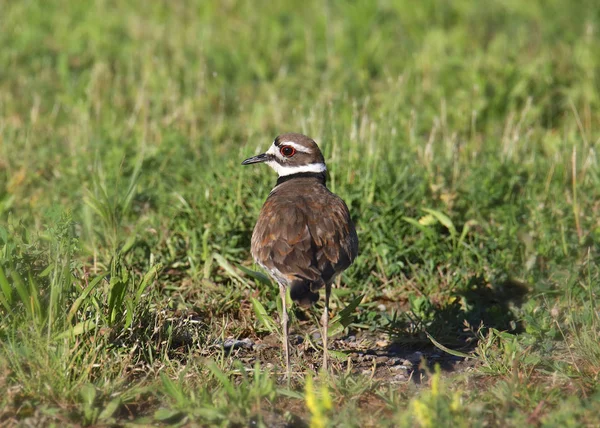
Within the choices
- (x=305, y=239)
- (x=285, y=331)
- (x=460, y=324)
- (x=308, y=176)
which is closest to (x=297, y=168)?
(x=308, y=176)

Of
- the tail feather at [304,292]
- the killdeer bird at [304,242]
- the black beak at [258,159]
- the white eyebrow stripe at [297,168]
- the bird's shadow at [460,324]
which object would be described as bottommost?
the bird's shadow at [460,324]

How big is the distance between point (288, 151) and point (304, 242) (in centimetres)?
133

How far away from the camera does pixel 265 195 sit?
7.01 metres

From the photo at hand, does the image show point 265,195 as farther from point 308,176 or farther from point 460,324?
point 460,324

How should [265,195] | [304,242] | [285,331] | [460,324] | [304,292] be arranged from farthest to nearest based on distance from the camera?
1. [265,195]
2. [460,324]
3. [285,331]
4. [304,242]
5. [304,292]

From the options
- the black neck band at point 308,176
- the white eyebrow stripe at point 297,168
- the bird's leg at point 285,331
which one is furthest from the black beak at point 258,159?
the bird's leg at point 285,331

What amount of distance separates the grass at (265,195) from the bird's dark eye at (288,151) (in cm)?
54

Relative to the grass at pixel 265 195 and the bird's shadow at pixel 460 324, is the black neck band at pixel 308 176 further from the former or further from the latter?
the bird's shadow at pixel 460 324

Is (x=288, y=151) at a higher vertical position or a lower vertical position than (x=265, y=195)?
higher

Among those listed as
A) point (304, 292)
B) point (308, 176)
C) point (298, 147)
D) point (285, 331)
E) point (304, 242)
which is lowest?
point (285, 331)

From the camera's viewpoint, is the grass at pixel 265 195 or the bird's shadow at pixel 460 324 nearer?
the grass at pixel 265 195

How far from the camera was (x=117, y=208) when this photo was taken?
6.59 meters

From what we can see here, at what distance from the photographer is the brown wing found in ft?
17.2

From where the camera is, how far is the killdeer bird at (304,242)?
518 cm
